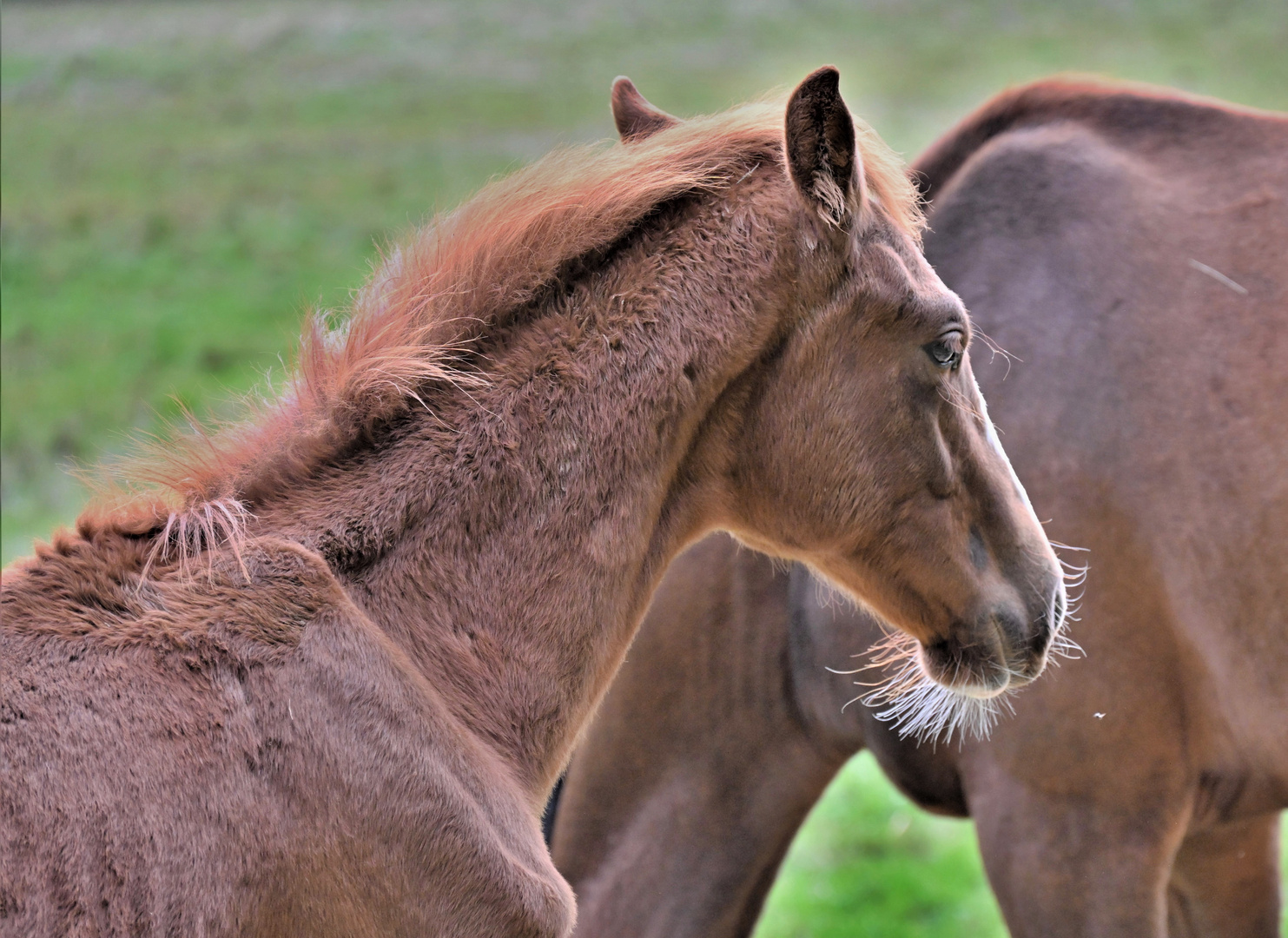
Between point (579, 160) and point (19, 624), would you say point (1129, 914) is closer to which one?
point (579, 160)

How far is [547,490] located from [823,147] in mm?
729

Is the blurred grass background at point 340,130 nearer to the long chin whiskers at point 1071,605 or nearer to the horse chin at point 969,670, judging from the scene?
the long chin whiskers at point 1071,605

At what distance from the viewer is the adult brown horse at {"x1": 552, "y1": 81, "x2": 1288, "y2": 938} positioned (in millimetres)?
2660

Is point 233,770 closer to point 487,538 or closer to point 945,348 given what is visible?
point 487,538

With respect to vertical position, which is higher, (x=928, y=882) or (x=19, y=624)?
(x=19, y=624)

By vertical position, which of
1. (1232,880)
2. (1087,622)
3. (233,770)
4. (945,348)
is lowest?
(1232,880)

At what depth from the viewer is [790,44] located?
15.6m

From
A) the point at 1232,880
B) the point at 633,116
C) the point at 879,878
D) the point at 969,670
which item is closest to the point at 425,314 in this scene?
the point at 633,116

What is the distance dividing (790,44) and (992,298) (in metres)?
13.9

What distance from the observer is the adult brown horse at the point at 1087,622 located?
266 centimetres

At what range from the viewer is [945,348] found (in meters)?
1.93

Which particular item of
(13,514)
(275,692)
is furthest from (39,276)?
(275,692)

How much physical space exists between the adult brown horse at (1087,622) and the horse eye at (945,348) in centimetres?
89

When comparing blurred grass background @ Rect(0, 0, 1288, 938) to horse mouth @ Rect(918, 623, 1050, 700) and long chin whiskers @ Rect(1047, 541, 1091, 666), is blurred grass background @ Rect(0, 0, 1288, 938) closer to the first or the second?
long chin whiskers @ Rect(1047, 541, 1091, 666)
